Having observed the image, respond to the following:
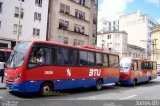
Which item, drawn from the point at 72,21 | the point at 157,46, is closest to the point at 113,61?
the point at 72,21

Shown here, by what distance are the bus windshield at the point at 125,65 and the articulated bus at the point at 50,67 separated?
16.5ft

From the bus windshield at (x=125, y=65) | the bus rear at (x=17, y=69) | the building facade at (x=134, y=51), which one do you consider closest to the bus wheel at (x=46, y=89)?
the bus rear at (x=17, y=69)

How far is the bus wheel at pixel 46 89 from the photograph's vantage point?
13250 millimetres

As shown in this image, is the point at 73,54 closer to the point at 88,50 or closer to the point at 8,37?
the point at 88,50

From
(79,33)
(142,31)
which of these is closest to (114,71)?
(79,33)

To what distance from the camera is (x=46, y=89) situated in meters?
13.5

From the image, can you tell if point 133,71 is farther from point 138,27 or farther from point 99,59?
point 138,27

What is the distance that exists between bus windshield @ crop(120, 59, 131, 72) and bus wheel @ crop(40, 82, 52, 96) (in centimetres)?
1085

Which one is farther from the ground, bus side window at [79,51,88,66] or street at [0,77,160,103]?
bus side window at [79,51,88,66]

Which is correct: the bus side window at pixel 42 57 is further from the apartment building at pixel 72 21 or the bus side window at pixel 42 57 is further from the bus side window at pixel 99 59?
the apartment building at pixel 72 21

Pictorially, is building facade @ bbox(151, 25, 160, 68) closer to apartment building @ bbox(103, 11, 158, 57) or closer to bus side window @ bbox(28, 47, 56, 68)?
apartment building @ bbox(103, 11, 158, 57)

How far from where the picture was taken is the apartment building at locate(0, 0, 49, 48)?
1250 inches

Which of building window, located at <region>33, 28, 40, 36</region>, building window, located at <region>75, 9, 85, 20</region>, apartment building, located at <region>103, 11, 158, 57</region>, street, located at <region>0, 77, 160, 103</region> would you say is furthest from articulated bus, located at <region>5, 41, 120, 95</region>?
apartment building, located at <region>103, 11, 158, 57</region>

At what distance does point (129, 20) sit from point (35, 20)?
69.6 meters
